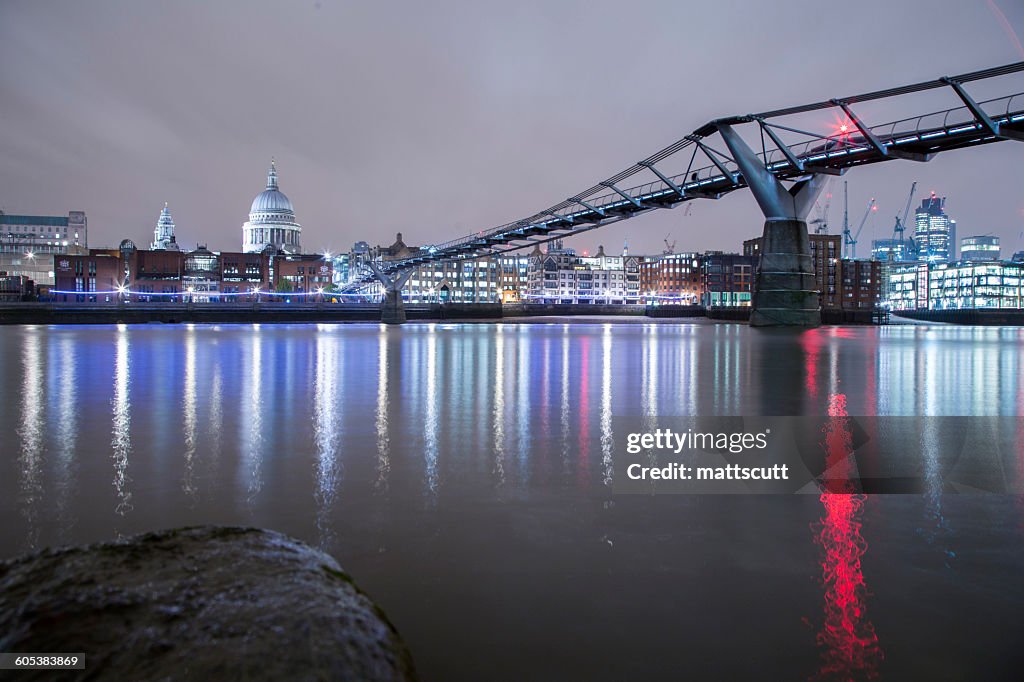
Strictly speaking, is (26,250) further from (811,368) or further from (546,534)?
(546,534)

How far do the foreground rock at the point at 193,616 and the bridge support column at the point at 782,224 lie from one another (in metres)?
45.5

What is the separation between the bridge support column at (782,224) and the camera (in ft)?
145

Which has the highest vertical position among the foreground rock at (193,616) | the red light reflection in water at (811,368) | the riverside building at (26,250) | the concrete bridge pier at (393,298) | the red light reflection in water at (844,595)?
the riverside building at (26,250)

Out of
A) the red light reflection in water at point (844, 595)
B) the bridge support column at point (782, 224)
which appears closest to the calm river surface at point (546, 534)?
the red light reflection in water at point (844, 595)

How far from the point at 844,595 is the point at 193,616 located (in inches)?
135

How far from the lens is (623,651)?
10.8 ft

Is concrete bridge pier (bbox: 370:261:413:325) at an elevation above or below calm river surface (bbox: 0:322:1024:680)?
above

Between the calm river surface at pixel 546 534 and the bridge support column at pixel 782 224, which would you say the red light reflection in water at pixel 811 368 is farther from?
the bridge support column at pixel 782 224

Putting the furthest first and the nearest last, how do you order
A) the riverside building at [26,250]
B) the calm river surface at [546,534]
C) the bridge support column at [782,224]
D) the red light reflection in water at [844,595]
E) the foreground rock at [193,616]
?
Answer: 1. the riverside building at [26,250]
2. the bridge support column at [782,224]
3. the calm river surface at [546,534]
4. the red light reflection in water at [844,595]
5. the foreground rock at [193,616]

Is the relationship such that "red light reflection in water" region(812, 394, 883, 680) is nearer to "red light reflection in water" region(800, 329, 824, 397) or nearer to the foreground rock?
the foreground rock

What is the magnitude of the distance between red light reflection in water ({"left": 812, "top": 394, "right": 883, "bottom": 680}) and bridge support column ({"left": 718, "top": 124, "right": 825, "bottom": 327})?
136 feet

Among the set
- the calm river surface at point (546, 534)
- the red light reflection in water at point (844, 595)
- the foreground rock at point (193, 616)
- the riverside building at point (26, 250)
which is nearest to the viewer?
the foreground rock at point (193, 616)

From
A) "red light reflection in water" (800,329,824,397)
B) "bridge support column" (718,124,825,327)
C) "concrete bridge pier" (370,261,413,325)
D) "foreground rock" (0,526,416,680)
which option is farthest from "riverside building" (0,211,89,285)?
"foreground rock" (0,526,416,680)

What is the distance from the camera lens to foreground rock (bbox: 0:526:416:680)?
2.09 meters
